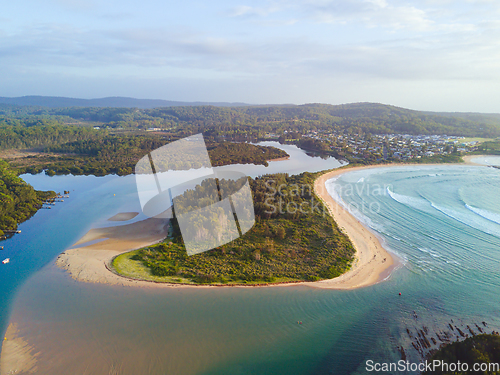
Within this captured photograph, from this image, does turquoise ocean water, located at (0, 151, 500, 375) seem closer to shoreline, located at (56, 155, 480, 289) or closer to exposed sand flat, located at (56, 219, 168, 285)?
shoreline, located at (56, 155, 480, 289)

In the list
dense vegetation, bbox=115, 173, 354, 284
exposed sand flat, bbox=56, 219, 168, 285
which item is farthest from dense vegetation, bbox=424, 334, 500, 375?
exposed sand flat, bbox=56, 219, 168, 285

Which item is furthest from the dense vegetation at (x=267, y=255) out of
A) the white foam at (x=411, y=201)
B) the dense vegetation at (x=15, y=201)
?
the dense vegetation at (x=15, y=201)

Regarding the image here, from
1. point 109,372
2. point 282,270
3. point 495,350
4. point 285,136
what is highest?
point 285,136

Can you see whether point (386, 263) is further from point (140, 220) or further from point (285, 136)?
point (285, 136)

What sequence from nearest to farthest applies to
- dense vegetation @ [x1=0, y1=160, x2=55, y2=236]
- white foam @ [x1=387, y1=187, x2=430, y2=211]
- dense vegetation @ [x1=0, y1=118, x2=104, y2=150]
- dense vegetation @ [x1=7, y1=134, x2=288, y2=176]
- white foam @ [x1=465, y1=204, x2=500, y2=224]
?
1. dense vegetation @ [x1=0, y1=160, x2=55, y2=236]
2. white foam @ [x1=465, y1=204, x2=500, y2=224]
3. white foam @ [x1=387, y1=187, x2=430, y2=211]
4. dense vegetation @ [x1=7, y1=134, x2=288, y2=176]
5. dense vegetation @ [x1=0, y1=118, x2=104, y2=150]

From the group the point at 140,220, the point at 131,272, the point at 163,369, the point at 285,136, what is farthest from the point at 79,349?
the point at 285,136

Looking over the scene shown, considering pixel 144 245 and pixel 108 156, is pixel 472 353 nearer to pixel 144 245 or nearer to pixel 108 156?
A: pixel 144 245

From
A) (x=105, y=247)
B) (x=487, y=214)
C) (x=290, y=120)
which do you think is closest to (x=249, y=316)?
(x=105, y=247)
